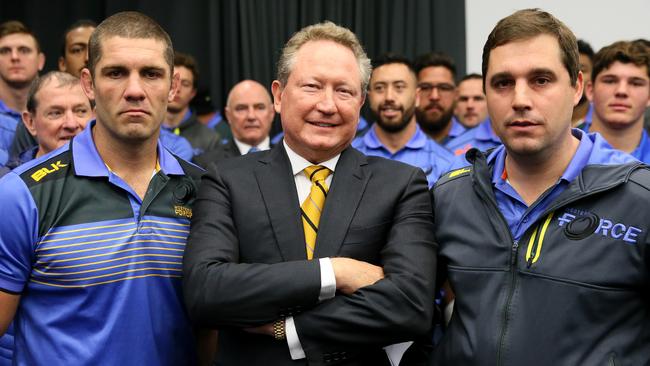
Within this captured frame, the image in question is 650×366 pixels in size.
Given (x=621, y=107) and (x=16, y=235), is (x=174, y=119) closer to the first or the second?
(x=621, y=107)

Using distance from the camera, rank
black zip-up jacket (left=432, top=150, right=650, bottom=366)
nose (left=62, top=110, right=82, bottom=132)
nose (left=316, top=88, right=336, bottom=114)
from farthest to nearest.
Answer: nose (left=62, top=110, right=82, bottom=132), nose (left=316, top=88, right=336, bottom=114), black zip-up jacket (left=432, top=150, right=650, bottom=366)

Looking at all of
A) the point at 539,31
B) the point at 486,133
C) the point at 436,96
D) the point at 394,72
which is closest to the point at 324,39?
the point at 539,31

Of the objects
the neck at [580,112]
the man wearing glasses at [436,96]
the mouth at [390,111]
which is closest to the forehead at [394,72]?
the mouth at [390,111]

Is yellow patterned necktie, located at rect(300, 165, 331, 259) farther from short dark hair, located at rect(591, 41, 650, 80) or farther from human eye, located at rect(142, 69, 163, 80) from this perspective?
short dark hair, located at rect(591, 41, 650, 80)

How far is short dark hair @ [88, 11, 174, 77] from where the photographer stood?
6.73ft

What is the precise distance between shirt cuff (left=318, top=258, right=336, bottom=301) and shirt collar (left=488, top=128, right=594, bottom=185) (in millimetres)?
499

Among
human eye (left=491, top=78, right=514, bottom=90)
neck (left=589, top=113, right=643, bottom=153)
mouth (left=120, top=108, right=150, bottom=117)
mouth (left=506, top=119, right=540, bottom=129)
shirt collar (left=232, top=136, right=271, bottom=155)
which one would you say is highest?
human eye (left=491, top=78, right=514, bottom=90)

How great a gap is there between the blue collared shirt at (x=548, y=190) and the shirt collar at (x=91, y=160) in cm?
88

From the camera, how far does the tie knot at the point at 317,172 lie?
6.60 feet

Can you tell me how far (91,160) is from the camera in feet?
6.67

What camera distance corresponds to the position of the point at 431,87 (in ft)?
16.9

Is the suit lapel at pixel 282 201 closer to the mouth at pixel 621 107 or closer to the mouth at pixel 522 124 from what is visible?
the mouth at pixel 522 124

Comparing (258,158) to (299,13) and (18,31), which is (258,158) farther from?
(299,13)

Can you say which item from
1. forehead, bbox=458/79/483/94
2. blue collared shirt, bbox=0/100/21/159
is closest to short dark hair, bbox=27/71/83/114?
blue collared shirt, bbox=0/100/21/159
